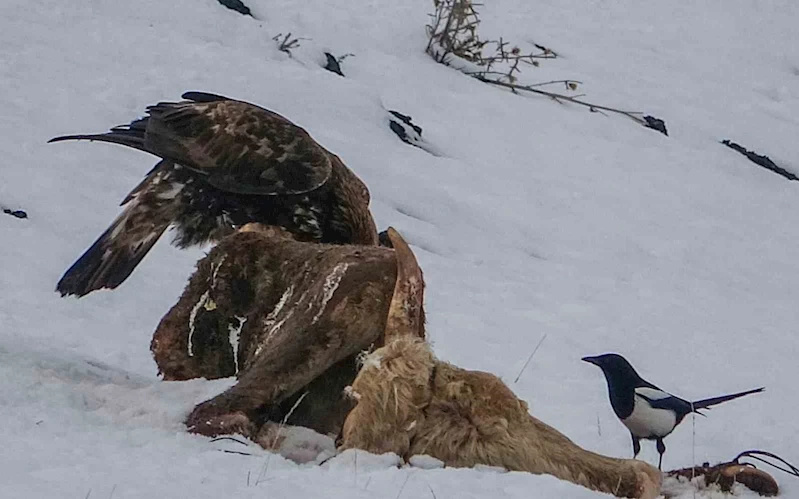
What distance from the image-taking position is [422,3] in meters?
16.8

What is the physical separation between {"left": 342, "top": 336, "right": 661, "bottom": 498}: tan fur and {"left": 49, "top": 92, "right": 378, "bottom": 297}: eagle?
2.43m

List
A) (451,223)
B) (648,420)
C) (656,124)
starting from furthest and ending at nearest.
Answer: (656,124) < (451,223) < (648,420)

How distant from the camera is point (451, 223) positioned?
35.6 feet

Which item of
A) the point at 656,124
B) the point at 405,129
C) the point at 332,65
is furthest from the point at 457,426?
the point at 656,124

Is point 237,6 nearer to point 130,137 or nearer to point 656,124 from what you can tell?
point 656,124

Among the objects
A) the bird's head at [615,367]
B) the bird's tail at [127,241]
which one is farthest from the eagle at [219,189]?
the bird's head at [615,367]

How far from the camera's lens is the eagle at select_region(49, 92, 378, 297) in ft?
20.3

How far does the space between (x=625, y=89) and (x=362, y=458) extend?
13.2m

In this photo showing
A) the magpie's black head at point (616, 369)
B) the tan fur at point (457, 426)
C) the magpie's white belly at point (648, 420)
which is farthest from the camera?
the magpie's black head at point (616, 369)

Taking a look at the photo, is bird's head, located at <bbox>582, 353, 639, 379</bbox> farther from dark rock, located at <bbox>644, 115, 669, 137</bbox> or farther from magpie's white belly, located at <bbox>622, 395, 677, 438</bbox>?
dark rock, located at <bbox>644, 115, 669, 137</bbox>

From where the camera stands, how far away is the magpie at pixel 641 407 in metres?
6.43

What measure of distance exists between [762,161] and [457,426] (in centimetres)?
1218

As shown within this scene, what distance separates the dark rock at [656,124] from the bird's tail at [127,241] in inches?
363

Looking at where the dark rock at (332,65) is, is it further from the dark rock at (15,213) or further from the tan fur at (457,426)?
the tan fur at (457,426)
